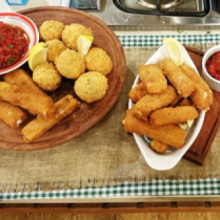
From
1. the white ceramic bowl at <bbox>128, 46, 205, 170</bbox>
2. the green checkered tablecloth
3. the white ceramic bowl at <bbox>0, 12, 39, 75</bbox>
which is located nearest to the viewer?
the white ceramic bowl at <bbox>128, 46, 205, 170</bbox>

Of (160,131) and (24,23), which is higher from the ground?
(24,23)

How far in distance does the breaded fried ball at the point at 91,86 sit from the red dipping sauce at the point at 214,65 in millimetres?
394

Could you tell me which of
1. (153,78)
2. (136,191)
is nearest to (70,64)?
(153,78)

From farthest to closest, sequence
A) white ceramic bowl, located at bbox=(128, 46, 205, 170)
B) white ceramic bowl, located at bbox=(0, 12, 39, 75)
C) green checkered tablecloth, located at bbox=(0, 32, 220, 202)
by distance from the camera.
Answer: white ceramic bowl, located at bbox=(0, 12, 39, 75) < green checkered tablecloth, located at bbox=(0, 32, 220, 202) < white ceramic bowl, located at bbox=(128, 46, 205, 170)

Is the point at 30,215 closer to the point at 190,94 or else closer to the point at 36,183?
the point at 36,183

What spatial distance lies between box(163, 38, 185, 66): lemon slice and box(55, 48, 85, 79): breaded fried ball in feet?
1.02

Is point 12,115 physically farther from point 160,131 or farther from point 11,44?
point 160,131

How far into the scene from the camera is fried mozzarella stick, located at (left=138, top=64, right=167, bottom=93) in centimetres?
100

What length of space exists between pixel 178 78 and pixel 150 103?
13 centimetres

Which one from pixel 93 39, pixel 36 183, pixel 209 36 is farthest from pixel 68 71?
Result: pixel 209 36

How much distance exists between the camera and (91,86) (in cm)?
105

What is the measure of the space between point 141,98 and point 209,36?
565 mm

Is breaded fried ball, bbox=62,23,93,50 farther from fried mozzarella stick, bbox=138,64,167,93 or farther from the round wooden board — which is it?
fried mozzarella stick, bbox=138,64,167,93

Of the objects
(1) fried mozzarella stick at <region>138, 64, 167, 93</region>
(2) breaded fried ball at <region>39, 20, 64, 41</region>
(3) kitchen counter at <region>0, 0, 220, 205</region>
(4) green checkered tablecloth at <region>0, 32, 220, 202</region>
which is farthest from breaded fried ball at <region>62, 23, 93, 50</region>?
(4) green checkered tablecloth at <region>0, 32, 220, 202</region>
